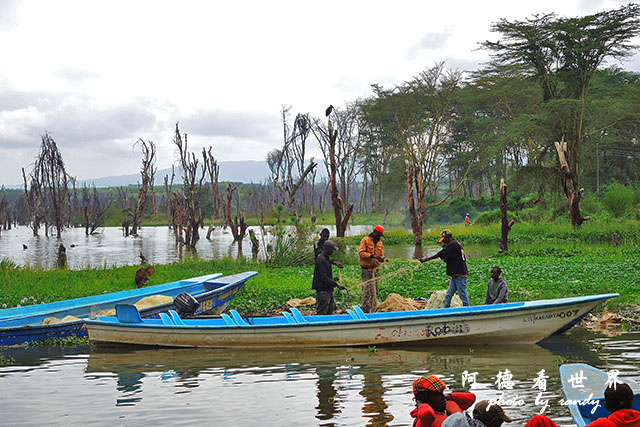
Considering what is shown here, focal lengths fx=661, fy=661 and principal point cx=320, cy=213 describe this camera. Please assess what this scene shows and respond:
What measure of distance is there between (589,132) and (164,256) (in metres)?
25.1

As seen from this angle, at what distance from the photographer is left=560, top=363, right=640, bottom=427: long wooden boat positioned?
214 inches

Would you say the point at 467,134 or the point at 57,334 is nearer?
the point at 57,334

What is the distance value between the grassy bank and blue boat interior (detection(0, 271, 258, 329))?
86cm

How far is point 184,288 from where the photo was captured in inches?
602

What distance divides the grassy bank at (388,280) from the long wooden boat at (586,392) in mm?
6789

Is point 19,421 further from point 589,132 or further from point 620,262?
point 589,132

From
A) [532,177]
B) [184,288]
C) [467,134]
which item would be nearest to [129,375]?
[184,288]

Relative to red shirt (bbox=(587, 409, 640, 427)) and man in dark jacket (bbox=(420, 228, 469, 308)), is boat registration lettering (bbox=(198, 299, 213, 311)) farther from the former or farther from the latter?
red shirt (bbox=(587, 409, 640, 427))

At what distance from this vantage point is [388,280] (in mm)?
16219

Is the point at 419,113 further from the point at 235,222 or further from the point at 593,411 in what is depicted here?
the point at 593,411

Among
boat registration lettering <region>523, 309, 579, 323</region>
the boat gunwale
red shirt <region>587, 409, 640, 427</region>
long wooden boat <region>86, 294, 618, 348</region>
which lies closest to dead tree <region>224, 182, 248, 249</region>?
long wooden boat <region>86, 294, 618, 348</region>

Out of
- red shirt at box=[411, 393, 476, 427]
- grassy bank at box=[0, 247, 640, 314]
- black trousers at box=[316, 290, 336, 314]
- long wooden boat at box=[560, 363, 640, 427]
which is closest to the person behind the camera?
red shirt at box=[411, 393, 476, 427]

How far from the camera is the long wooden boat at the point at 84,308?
38.5ft

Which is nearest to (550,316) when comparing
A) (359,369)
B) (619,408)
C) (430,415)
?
(359,369)
